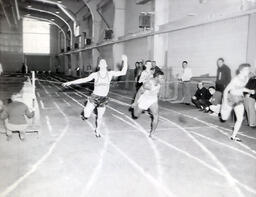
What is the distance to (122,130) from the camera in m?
8.79

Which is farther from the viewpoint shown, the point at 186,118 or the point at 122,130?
the point at 186,118

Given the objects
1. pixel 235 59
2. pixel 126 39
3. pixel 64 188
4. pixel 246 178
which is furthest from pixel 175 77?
pixel 64 188

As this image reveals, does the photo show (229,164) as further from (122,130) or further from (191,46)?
(191,46)

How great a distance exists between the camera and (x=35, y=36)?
4803 cm

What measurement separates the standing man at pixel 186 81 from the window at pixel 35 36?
37.7 metres

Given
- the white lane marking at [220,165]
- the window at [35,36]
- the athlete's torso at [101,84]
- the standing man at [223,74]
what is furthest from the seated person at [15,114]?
the window at [35,36]

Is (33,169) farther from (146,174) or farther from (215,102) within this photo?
(215,102)

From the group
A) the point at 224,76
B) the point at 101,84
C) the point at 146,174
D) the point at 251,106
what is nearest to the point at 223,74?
the point at 224,76

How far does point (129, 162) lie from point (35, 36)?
45.9 meters

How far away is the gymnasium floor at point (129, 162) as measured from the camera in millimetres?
4664

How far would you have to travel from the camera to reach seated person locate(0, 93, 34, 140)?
700 centimetres

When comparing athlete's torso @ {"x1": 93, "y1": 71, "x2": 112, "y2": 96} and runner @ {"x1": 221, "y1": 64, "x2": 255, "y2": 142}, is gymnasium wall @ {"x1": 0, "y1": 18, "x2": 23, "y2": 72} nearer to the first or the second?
athlete's torso @ {"x1": 93, "y1": 71, "x2": 112, "y2": 96}

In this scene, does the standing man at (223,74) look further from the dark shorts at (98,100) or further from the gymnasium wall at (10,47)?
the gymnasium wall at (10,47)

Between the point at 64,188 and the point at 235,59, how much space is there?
9.05 metres
